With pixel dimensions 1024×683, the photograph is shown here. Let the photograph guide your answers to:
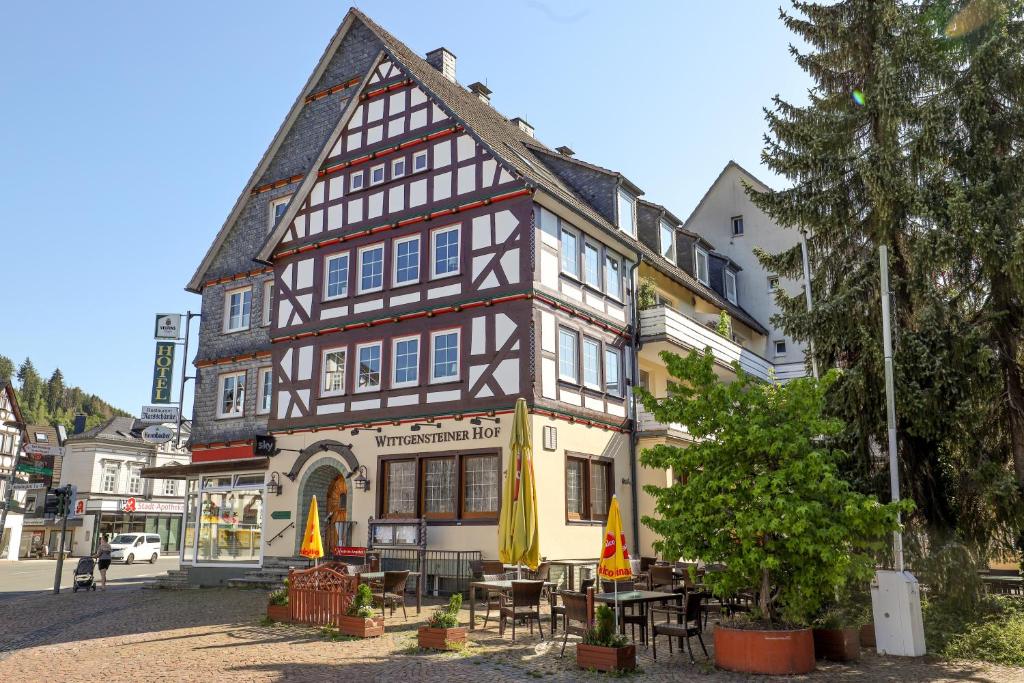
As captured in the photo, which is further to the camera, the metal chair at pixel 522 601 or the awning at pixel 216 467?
the awning at pixel 216 467

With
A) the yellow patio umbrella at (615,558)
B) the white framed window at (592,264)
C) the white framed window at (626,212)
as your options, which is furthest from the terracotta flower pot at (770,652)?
the white framed window at (626,212)

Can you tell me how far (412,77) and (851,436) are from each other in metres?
14.7

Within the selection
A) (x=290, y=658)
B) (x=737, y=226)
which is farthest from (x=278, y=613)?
(x=737, y=226)

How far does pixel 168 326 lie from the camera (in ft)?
93.0

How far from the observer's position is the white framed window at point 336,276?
23000 millimetres

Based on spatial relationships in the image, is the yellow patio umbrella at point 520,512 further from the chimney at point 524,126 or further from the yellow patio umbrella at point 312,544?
the chimney at point 524,126

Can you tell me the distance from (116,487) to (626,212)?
4459 cm

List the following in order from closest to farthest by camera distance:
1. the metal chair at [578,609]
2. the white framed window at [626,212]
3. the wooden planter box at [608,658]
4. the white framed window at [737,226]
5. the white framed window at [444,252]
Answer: the wooden planter box at [608,658], the metal chair at [578,609], the white framed window at [444,252], the white framed window at [626,212], the white framed window at [737,226]

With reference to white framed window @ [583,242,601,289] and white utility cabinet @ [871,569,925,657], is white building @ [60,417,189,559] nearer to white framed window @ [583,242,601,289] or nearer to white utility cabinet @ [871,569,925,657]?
white framed window @ [583,242,601,289]

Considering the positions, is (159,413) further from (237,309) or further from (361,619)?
(361,619)

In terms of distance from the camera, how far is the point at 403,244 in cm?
2211

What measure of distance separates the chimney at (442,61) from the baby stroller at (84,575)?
1879 cm

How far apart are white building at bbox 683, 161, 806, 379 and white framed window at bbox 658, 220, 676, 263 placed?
18.4 ft

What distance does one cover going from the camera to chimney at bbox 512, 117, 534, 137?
30.7 m
